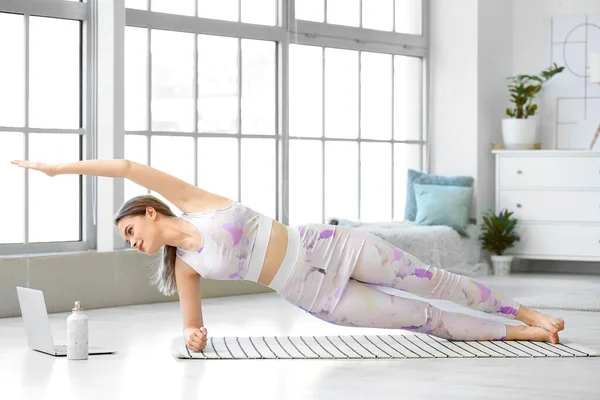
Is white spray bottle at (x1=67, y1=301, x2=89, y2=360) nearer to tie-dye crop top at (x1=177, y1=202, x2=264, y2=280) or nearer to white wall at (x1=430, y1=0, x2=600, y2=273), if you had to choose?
tie-dye crop top at (x1=177, y1=202, x2=264, y2=280)

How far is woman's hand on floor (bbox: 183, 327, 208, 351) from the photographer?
390 centimetres

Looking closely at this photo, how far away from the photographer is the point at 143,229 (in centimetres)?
379

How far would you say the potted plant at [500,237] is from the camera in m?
7.59

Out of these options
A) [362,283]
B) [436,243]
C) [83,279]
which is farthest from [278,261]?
[436,243]

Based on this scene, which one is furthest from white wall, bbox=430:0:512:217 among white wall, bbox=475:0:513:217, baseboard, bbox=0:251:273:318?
baseboard, bbox=0:251:273:318

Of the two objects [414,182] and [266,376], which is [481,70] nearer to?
[414,182]

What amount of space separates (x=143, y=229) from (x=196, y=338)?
47 centimetres

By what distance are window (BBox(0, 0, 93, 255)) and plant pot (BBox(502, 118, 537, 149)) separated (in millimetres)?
3389

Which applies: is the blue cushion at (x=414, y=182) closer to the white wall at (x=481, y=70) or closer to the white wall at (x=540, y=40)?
the white wall at (x=481, y=70)

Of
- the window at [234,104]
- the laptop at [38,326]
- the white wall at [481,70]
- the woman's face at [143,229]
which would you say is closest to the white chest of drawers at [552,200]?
the white wall at [481,70]

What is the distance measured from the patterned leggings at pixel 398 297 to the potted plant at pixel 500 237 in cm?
345

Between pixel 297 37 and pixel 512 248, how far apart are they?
2.32 meters

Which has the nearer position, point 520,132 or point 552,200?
point 552,200

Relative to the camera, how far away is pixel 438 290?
161 inches
